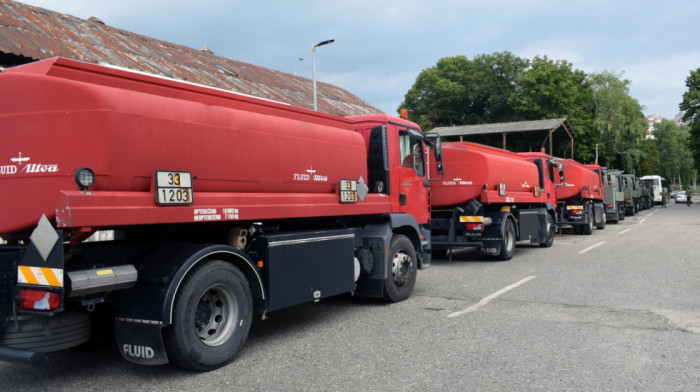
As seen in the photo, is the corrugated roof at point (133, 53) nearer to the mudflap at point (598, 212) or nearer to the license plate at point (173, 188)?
the license plate at point (173, 188)

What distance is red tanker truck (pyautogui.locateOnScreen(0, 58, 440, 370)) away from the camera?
3.90 metres

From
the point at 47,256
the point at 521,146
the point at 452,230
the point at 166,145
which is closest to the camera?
the point at 47,256

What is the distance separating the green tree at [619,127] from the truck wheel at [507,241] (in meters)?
55.2

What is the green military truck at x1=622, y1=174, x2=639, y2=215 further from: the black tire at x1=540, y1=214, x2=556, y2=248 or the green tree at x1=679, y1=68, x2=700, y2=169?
the green tree at x1=679, y1=68, x2=700, y2=169

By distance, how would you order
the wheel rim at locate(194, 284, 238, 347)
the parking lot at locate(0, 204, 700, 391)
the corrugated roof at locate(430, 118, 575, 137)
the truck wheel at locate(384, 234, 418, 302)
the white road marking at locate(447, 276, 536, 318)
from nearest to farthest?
the parking lot at locate(0, 204, 700, 391) < the wheel rim at locate(194, 284, 238, 347) < the white road marking at locate(447, 276, 536, 318) < the truck wheel at locate(384, 234, 418, 302) < the corrugated roof at locate(430, 118, 575, 137)

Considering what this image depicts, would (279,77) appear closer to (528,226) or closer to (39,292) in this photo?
(528,226)

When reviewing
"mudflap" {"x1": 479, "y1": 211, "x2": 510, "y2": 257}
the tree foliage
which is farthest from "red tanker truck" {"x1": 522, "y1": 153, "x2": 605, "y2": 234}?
the tree foliage

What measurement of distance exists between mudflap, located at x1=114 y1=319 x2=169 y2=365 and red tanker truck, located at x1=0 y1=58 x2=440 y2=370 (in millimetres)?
11

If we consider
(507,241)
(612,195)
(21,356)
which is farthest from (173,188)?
(612,195)

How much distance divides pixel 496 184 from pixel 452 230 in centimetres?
163

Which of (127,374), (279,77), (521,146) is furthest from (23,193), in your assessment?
(521,146)

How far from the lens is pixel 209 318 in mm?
4934

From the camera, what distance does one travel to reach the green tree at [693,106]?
53125 mm

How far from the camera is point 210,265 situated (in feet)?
15.7
